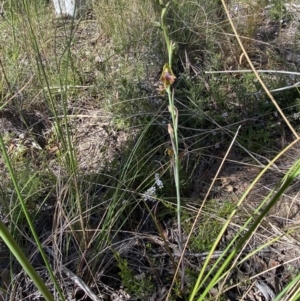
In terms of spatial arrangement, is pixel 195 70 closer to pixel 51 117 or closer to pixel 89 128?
pixel 89 128

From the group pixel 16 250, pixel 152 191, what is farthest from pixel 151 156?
pixel 16 250

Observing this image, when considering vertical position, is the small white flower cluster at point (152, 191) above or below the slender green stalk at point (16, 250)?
below

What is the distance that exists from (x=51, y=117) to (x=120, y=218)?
64 cm

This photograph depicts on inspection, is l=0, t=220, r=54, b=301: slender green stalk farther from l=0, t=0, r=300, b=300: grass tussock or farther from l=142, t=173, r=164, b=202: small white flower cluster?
l=142, t=173, r=164, b=202: small white flower cluster

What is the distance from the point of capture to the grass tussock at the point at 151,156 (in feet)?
4.60

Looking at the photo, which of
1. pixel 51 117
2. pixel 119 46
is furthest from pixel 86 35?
pixel 51 117

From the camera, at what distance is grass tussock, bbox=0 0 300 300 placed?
4.60 ft

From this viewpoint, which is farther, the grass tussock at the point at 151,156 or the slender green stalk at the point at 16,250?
the grass tussock at the point at 151,156

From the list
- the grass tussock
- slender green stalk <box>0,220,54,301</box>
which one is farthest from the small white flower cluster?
slender green stalk <box>0,220,54,301</box>

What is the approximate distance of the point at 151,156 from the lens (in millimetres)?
1708

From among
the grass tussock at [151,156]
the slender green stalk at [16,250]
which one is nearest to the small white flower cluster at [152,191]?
the grass tussock at [151,156]

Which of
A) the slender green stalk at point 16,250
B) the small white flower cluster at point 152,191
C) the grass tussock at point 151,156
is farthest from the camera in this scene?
the small white flower cluster at point 152,191

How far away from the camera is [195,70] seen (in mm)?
2332

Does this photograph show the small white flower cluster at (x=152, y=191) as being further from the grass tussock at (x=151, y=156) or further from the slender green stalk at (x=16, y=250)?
the slender green stalk at (x=16, y=250)
